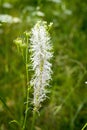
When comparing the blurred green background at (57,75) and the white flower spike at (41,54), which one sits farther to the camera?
the blurred green background at (57,75)

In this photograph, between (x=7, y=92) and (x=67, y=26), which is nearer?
(x=7, y=92)

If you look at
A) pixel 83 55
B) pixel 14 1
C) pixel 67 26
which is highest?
pixel 14 1

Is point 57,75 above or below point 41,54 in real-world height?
below

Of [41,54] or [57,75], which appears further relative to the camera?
[57,75]

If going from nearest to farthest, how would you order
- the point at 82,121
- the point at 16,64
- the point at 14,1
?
the point at 82,121 < the point at 16,64 < the point at 14,1

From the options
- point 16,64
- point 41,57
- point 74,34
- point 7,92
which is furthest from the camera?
point 74,34

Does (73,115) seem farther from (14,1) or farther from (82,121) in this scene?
(14,1)

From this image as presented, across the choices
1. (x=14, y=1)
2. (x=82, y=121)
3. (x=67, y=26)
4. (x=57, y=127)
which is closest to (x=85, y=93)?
(x=82, y=121)

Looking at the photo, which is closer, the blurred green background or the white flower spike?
the white flower spike
